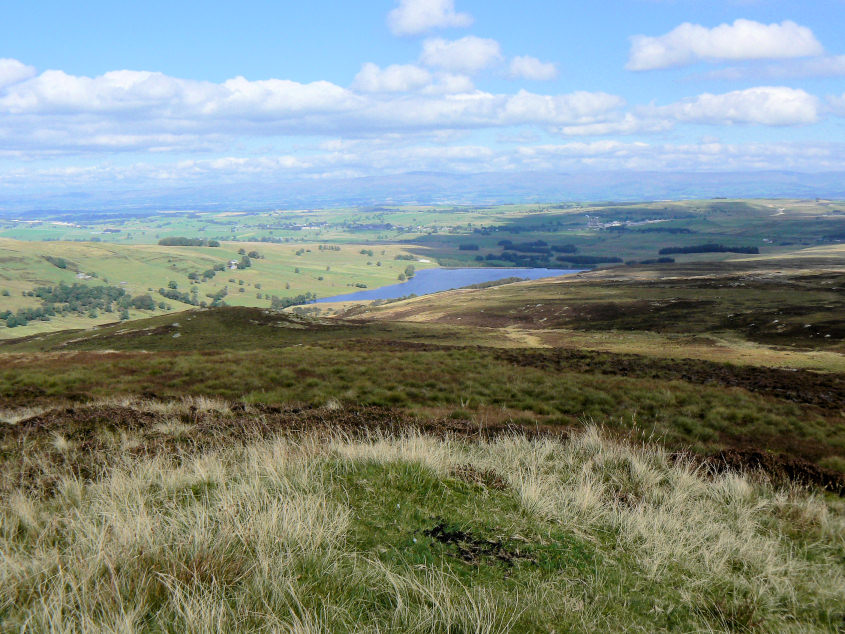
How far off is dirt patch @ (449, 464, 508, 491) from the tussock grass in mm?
116

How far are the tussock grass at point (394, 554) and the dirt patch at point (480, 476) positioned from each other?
116 millimetres

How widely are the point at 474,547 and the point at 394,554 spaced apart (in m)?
0.89

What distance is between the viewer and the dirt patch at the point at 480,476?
7062 mm

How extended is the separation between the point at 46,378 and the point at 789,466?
2860cm

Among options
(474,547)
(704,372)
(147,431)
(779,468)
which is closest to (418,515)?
(474,547)

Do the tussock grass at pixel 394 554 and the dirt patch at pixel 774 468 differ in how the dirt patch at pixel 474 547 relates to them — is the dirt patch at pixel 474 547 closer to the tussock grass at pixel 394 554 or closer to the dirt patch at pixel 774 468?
the tussock grass at pixel 394 554

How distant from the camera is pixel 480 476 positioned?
7.36 metres

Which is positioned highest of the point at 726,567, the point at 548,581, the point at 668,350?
the point at 548,581

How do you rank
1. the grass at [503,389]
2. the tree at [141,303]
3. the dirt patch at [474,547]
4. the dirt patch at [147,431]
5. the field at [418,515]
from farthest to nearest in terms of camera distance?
the tree at [141,303], the grass at [503,389], the dirt patch at [147,431], the dirt patch at [474,547], the field at [418,515]

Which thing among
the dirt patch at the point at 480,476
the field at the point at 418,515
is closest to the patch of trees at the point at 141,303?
the field at the point at 418,515

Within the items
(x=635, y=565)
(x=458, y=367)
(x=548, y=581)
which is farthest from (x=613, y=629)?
(x=458, y=367)

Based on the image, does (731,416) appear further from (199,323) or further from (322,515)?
(199,323)

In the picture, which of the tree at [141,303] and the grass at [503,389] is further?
the tree at [141,303]

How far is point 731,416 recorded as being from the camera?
1616cm
